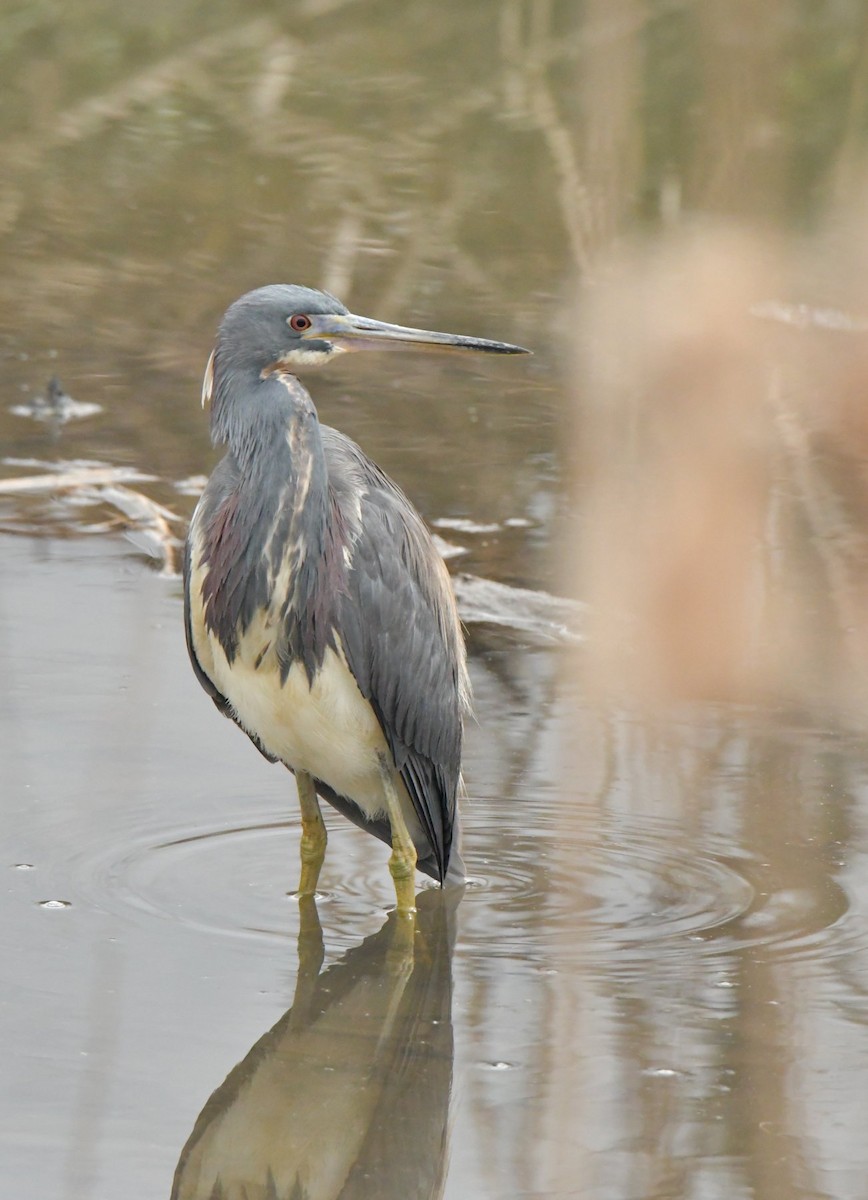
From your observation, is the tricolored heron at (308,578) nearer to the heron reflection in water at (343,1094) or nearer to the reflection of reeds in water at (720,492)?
the heron reflection in water at (343,1094)

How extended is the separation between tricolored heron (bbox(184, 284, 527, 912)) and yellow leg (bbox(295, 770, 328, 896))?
0.11 m

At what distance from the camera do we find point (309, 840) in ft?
16.8

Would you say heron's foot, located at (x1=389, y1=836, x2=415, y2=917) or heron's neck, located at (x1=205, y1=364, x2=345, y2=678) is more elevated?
heron's neck, located at (x1=205, y1=364, x2=345, y2=678)

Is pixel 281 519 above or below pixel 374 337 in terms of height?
below

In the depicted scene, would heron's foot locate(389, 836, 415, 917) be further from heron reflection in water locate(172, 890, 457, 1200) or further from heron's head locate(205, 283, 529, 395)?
heron's head locate(205, 283, 529, 395)

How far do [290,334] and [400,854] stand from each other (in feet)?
4.35

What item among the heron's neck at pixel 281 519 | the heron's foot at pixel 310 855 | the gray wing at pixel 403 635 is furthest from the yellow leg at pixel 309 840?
the heron's neck at pixel 281 519

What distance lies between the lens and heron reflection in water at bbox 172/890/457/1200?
12.6 feet

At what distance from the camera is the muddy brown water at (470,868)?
12.4 ft

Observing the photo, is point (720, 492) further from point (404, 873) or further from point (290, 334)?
point (290, 334)

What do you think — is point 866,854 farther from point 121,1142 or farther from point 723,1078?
point 121,1142

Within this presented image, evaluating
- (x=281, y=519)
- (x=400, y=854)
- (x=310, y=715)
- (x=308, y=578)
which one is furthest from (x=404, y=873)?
(x=281, y=519)

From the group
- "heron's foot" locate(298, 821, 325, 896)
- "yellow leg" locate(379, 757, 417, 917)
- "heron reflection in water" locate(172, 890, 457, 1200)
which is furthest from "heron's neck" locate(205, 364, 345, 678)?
"heron reflection in water" locate(172, 890, 457, 1200)

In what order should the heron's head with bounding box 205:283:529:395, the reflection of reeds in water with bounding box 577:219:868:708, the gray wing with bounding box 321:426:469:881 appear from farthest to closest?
the reflection of reeds in water with bounding box 577:219:868:708, the gray wing with bounding box 321:426:469:881, the heron's head with bounding box 205:283:529:395
